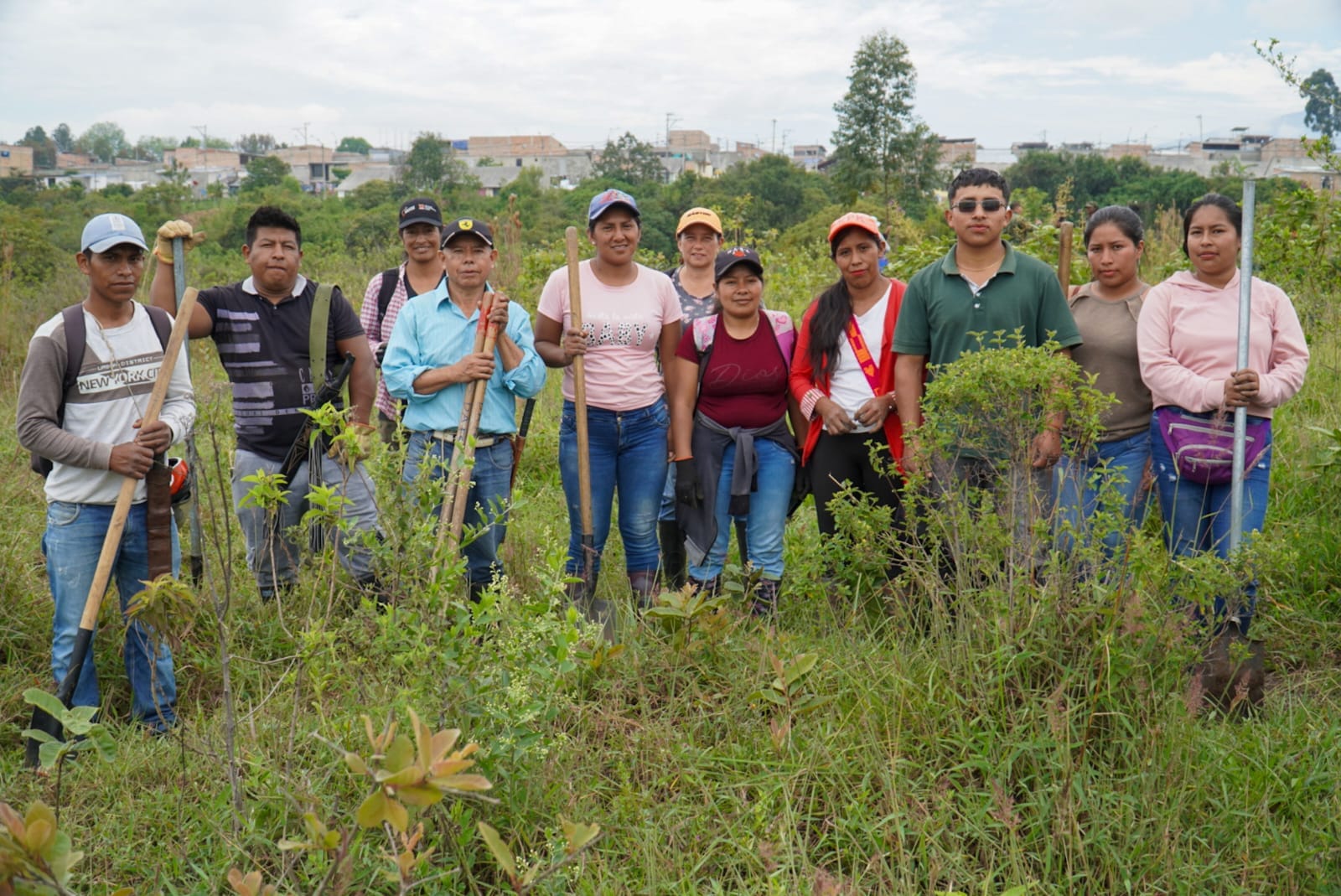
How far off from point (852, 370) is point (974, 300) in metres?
0.61

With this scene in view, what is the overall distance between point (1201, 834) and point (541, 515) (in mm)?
4052

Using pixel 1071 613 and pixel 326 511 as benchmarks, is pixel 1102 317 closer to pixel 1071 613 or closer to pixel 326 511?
pixel 1071 613

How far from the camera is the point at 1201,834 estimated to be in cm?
303

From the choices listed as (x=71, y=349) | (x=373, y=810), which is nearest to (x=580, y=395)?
(x=71, y=349)

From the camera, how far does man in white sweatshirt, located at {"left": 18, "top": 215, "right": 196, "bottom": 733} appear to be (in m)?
3.68

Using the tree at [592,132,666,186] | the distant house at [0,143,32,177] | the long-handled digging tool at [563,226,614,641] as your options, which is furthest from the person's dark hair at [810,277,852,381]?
the distant house at [0,143,32,177]

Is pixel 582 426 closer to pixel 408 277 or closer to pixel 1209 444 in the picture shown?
pixel 408 277

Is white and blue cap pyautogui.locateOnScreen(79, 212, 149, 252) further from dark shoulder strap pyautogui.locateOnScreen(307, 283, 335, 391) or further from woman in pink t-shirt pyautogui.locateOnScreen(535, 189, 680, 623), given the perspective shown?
woman in pink t-shirt pyautogui.locateOnScreen(535, 189, 680, 623)

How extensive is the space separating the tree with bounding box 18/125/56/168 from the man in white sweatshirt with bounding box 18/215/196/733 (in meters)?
77.3

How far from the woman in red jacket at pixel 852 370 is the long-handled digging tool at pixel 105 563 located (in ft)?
8.12

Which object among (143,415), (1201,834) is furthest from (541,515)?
(1201,834)

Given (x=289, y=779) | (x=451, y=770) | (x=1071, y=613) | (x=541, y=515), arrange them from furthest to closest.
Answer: (x=541, y=515)
(x=1071, y=613)
(x=289, y=779)
(x=451, y=770)

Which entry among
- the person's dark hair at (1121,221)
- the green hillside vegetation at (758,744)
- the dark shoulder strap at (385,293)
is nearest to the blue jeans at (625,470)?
the green hillside vegetation at (758,744)

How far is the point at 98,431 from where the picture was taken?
3.80 metres
